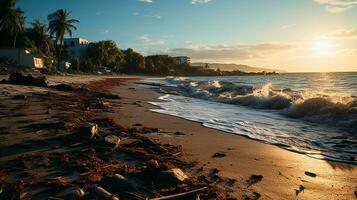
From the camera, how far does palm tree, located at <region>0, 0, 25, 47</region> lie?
2066 inches

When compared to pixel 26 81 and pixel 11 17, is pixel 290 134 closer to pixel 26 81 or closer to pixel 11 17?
pixel 26 81

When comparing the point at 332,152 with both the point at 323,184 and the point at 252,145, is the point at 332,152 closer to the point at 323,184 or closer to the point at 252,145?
the point at 252,145

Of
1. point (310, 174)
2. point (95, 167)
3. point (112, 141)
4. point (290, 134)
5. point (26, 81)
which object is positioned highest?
point (26, 81)

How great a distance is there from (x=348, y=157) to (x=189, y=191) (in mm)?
4453

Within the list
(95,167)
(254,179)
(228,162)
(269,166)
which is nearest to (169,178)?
(95,167)

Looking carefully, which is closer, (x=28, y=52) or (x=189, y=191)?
(x=189, y=191)

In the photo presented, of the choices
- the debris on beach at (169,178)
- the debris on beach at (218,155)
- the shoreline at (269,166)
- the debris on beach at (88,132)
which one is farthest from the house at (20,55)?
the debris on beach at (169,178)

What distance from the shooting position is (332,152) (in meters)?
7.77

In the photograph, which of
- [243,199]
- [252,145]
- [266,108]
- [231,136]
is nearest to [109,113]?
[231,136]

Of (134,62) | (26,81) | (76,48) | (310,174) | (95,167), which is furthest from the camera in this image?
(134,62)

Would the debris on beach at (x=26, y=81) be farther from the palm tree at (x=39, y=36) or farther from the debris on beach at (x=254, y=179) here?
the palm tree at (x=39, y=36)

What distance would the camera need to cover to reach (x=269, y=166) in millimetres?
6375

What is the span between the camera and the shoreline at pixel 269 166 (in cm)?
511

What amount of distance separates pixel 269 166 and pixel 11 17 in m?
56.4
